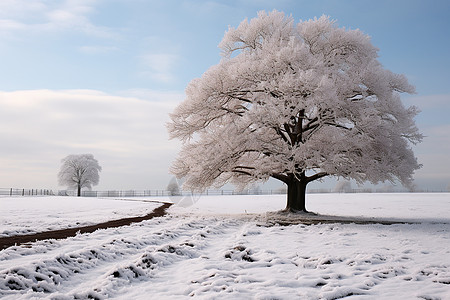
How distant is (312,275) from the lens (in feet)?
20.3

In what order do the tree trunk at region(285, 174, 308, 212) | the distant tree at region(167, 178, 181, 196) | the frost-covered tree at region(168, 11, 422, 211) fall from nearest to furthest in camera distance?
the frost-covered tree at region(168, 11, 422, 211), the tree trunk at region(285, 174, 308, 212), the distant tree at region(167, 178, 181, 196)

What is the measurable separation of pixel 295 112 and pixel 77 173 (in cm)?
6856

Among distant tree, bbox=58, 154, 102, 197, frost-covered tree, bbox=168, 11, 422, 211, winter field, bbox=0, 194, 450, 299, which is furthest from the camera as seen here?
distant tree, bbox=58, 154, 102, 197

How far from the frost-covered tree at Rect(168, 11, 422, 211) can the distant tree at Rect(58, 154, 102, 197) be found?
61207 millimetres

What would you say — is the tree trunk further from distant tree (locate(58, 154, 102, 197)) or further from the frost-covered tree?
distant tree (locate(58, 154, 102, 197))

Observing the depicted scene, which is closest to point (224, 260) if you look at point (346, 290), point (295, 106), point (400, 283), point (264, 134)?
point (346, 290)

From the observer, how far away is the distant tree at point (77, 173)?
2955 inches

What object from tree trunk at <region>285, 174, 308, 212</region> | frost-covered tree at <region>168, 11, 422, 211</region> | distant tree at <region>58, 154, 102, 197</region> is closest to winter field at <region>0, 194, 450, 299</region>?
frost-covered tree at <region>168, 11, 422, 211</region>

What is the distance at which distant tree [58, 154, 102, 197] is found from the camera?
75.1 metres

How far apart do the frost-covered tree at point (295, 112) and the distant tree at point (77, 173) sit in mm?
61207

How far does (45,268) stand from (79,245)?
2785 millimetres

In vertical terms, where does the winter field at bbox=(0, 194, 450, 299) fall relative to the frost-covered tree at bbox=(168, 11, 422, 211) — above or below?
below

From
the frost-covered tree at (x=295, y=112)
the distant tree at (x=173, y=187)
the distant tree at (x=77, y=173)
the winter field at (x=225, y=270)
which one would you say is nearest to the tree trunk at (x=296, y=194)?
the frost-covered tree at (x=295, y=112)

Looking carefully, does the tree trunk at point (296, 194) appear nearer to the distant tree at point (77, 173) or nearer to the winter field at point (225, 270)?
the winter field at point (225, 270)
